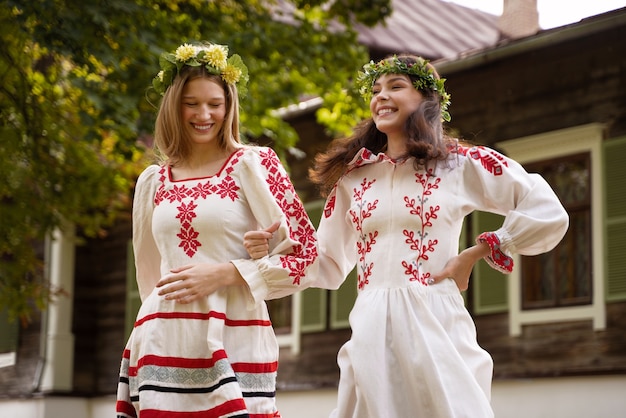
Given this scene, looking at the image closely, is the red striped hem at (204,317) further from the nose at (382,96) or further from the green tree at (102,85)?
the green tree at (102,85)

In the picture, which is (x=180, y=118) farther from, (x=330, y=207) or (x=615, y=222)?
(x=615, y=222)

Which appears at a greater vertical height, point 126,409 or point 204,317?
point 204,317

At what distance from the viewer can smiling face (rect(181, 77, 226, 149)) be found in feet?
15.8

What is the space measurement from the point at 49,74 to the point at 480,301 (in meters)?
4.90

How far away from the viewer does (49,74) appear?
12.1 metres

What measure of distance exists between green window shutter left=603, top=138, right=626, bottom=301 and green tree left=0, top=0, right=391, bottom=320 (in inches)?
99.0

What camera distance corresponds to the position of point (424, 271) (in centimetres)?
467

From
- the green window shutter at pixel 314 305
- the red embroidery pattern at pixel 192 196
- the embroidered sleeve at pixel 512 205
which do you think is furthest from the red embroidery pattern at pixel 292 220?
the green window shutter at pixel 314 305

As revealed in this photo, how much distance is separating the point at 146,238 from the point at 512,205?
140 centimetres

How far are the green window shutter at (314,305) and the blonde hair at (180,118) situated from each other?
33.7ft

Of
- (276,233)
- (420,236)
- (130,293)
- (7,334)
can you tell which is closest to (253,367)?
(276,233)

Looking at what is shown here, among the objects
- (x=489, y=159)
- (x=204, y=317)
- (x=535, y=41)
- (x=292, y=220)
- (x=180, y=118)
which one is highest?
(x=535, y=41)

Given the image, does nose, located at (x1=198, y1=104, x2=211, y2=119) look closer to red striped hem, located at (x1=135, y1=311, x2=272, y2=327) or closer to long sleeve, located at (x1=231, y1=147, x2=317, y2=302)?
long sleeve, located at (x1=231, y1=147, x2=317, y2=302)

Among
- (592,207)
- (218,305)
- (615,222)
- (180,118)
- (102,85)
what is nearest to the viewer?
(218,305)
